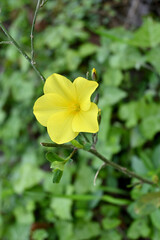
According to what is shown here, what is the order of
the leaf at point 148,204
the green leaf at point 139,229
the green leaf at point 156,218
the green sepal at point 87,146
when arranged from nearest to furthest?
the green sepal at point 87,146, the leaf at point 148,204, the green leaf at point 156,218, the green leaf at point 139,229

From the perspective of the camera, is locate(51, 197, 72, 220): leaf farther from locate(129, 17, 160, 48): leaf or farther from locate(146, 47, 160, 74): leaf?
locate(129, 17, 160, 48): leaf

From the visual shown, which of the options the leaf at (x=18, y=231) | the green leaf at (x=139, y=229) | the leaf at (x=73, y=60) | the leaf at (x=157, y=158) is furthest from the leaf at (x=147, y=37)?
the leaf at (x=18, y=231)

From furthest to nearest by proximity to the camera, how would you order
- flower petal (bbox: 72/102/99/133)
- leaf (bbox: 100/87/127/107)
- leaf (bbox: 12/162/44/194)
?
leaf (bbox: 12/162/44/194), leaf (bbox: 100/87/127/107), flower petal (bbox: 72/102/99/133)

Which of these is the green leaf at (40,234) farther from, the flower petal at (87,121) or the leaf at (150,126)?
the flower petal at (87,121)

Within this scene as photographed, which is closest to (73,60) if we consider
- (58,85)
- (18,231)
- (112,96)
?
(112,96)

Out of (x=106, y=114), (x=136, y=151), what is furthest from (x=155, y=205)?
(x=106, y=114)

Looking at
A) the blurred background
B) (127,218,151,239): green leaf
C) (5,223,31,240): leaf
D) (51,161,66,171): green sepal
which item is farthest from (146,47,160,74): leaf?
(5,223,31,240): leaf
